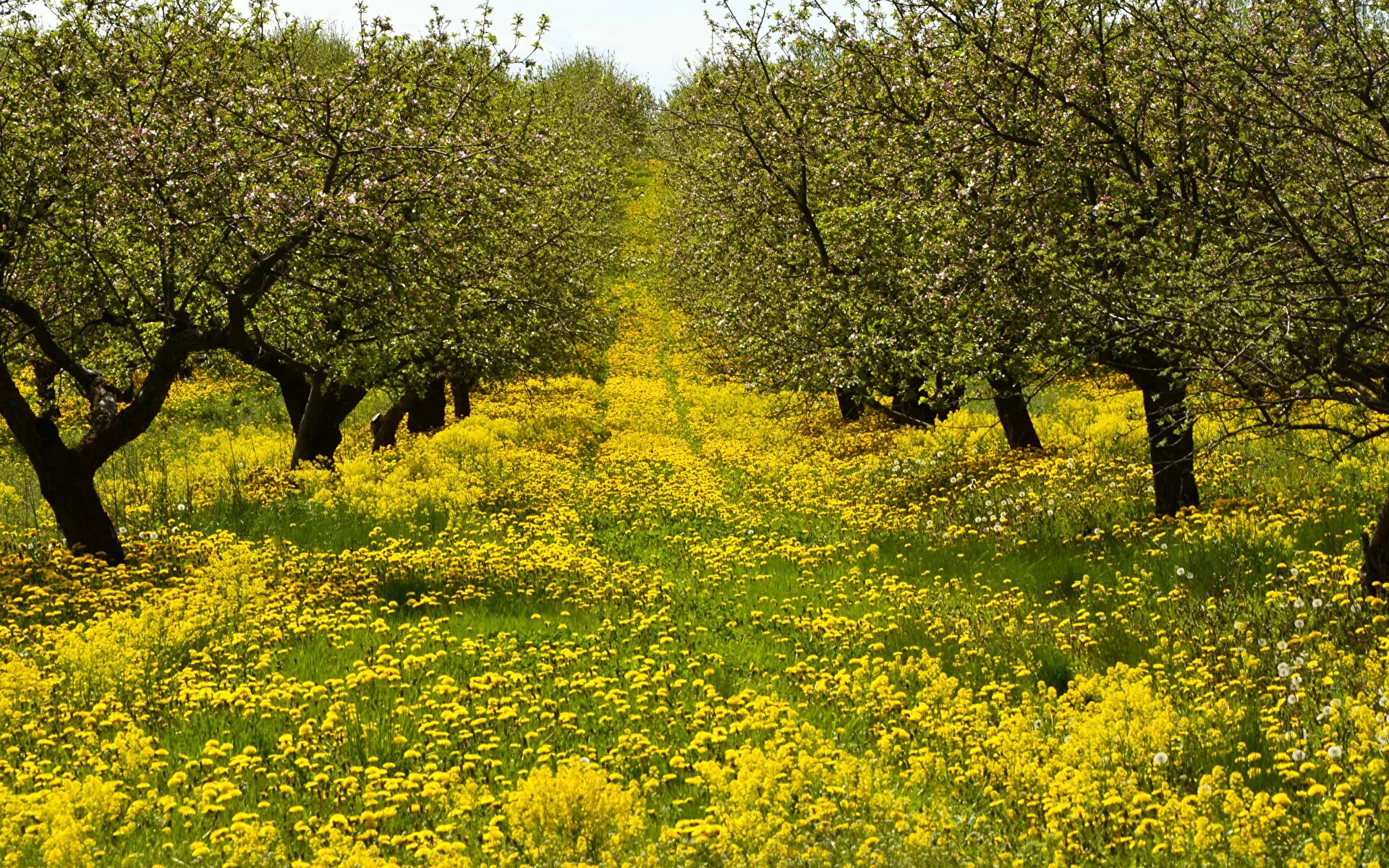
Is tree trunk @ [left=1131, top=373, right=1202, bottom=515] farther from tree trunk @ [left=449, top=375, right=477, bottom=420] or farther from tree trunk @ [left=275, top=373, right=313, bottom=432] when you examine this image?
tree trunk @ [left=449, top=375, right=477, bottom=420]

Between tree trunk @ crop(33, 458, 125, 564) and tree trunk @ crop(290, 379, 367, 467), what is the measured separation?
7.24 meters

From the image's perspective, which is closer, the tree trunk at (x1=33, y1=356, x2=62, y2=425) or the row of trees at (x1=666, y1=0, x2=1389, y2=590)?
the row of trees at (x1=666, y1=0, x2=1389, y2=590)

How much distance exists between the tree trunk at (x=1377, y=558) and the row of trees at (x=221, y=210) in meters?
10.4

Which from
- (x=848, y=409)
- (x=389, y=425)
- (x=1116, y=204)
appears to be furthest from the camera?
(x=848, y=409)

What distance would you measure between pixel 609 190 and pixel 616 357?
10.3 metres

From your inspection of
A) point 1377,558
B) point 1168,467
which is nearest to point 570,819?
point 1377,558

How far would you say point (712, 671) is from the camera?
8.56 meters

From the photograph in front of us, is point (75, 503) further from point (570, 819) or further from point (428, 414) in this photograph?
point (428, 414)

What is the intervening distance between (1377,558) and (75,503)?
14019mm

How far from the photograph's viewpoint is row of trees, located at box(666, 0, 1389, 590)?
25.2 ft

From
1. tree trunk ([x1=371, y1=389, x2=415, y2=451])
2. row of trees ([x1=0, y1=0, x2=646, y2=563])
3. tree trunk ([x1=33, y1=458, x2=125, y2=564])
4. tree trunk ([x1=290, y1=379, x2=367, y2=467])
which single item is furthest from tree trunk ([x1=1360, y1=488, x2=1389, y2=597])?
tree trunk ([x1=371, y1=389, x2=415, y2=451])

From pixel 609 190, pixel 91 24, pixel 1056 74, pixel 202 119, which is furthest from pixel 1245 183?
pixel 609 190

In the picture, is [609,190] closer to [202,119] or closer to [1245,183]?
[202,119]

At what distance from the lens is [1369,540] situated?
29.6 feet
